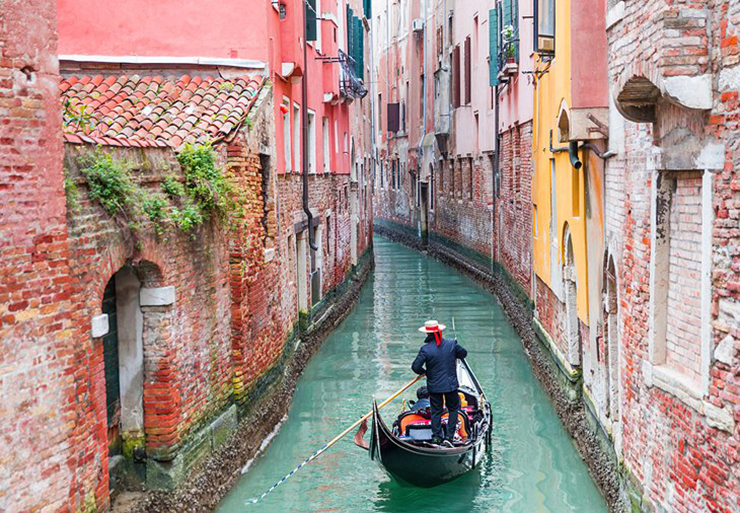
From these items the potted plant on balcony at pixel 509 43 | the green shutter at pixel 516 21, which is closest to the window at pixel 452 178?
the potted plant on balcony at pixel 509 43

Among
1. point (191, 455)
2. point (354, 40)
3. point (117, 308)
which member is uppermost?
point (354, 40)

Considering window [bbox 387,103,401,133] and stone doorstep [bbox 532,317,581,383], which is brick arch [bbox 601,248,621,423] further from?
window [bbox 387,103,401,133]

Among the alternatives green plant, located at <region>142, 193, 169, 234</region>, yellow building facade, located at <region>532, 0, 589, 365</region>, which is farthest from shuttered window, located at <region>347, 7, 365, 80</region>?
green plant, located at <region>142, 193, 169, 234</region>

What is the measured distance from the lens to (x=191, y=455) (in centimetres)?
815

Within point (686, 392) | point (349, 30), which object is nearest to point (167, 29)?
point (686, 392)

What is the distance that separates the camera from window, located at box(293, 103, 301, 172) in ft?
47.4

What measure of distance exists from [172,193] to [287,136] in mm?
5872

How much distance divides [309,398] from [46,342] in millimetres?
7855

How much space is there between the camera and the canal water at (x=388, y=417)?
29.6 feet

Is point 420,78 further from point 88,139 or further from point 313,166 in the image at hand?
point 88,139

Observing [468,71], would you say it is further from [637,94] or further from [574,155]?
[637,94]

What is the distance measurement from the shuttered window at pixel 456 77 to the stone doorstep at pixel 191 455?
1878 cm

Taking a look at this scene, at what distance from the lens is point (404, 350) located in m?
16.5

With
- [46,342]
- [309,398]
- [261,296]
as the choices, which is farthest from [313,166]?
[46,342]
